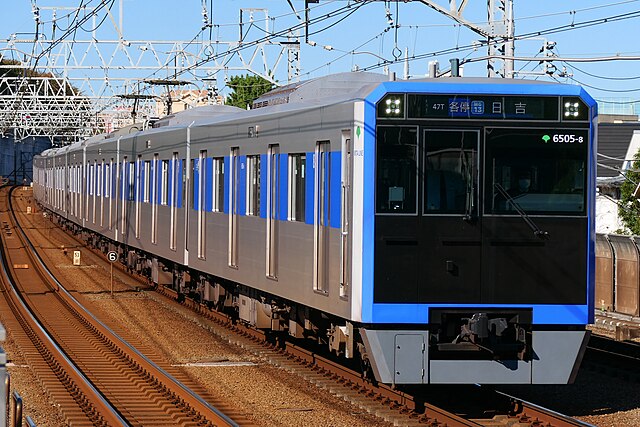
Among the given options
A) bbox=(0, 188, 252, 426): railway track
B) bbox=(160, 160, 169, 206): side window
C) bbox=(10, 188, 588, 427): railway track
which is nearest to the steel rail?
bbox=(0, 188, 252, 426): railway track

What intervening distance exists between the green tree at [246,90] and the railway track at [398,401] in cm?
4776

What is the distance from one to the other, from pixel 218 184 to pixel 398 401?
5.96 metres

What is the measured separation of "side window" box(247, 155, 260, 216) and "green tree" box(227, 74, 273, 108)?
4706 cm

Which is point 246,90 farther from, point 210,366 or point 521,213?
point 521,213

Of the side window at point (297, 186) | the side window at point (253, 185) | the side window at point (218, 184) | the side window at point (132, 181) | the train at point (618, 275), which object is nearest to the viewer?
the side window at point (297, 186)

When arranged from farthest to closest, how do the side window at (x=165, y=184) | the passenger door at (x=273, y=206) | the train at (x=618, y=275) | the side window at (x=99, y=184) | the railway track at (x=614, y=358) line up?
the side window at (x=99, y=184)
the train at (x=618, y=275)
the side window at (x=165, y=184)
the railway track at (x=614, y=358)
the passenger door at (x=273, y=206)

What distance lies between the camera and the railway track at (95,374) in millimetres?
11055

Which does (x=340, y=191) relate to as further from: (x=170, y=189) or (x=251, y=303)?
(x=170, y=189)

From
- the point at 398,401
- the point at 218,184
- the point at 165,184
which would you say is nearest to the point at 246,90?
the point at 165,184

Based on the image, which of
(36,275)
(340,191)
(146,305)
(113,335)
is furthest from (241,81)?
(340,191)

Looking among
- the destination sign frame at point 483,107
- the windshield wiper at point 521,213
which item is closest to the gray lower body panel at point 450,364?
the windshield wiper at point 521,213

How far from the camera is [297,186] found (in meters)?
12.4

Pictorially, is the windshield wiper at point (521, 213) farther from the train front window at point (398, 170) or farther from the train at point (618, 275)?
the train at point (618, 275)

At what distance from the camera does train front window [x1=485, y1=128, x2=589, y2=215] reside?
10312 millimetres
